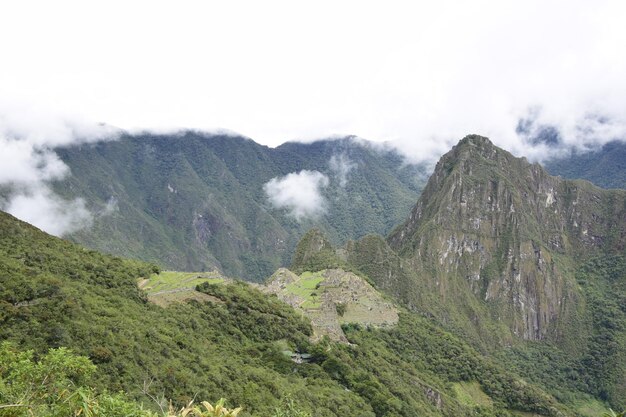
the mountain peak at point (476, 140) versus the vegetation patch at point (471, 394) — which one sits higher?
the mountain peak at point (476, 140)

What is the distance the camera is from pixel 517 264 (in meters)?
155

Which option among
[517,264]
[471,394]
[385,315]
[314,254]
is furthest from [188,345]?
[517,264]

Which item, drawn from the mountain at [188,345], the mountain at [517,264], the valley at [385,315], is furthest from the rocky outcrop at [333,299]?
the mountain at [517,264]

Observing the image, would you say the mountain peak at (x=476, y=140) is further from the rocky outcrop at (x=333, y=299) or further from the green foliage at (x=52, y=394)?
the green foliage at (x=52, y=394)

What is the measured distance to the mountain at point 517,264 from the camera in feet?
440

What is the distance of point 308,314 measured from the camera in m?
76.8

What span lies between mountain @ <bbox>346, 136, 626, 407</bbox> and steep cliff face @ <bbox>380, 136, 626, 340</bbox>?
0.34 meters

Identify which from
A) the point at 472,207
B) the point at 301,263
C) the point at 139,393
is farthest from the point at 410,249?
the point at 139,393

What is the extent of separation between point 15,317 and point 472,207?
485 feet

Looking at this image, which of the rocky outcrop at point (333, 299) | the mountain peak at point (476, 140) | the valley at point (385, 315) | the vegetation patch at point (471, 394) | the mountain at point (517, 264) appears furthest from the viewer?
the mountain peak at point (476, 140)

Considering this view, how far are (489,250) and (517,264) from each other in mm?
9748

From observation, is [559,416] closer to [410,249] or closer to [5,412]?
[410,249]

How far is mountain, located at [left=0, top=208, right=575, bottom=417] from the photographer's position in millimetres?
27938

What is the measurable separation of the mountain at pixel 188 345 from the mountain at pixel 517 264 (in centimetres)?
5195
